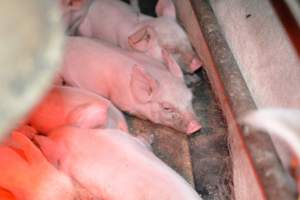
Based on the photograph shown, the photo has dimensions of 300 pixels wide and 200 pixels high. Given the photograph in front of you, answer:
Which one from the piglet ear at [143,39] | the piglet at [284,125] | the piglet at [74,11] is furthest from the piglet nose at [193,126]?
the piglet at [284,125]

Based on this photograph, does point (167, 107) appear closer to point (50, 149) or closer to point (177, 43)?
point (177, 43)

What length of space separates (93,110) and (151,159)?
38 cm

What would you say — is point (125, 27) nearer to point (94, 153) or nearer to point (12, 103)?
point (94, 153)

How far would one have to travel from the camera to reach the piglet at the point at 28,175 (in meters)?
1.78

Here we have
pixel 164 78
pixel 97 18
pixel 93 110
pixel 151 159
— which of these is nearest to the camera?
pixel 151 159

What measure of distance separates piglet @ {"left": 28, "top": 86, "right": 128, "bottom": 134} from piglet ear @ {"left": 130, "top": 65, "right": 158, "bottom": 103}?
13cm

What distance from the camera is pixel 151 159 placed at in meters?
1.83

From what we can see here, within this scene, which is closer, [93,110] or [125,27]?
[93,110]

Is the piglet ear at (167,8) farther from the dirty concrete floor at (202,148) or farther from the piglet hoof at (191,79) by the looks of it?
the dirty concrete floor at (202,148)

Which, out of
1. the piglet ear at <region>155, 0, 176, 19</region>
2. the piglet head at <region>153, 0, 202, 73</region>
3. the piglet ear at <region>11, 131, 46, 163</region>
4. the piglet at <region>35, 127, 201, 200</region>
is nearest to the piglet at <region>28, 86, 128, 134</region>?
the piglet at <region>35, 127, 201, 200</region>

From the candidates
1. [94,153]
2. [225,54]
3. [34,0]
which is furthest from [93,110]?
[34,0]

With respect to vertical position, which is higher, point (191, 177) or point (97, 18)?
point (97, 18)

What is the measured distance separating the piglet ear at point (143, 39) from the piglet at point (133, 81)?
0.06 metres

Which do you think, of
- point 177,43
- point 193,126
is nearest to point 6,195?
point 193,126
